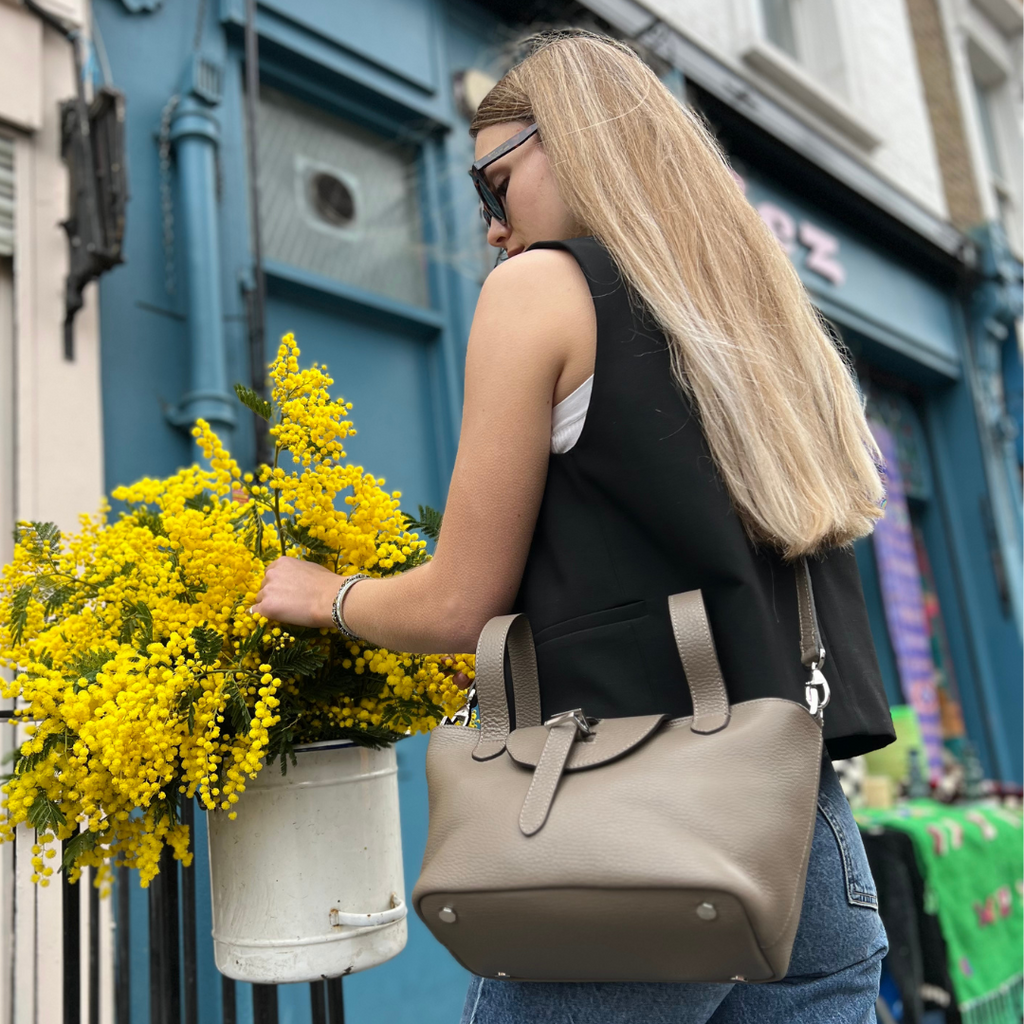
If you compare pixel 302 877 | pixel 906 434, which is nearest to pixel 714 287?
pixel 302 877

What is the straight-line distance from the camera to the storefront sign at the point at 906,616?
6.92m

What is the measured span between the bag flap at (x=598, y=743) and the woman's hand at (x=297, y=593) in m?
0.38

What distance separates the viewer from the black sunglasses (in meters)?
1.30

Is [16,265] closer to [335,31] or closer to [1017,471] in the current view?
[335,31]

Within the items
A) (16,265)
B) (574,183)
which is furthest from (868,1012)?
(16,265)

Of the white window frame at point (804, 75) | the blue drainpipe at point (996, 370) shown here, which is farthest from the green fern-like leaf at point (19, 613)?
the blue drainpipe at point (996, 370)

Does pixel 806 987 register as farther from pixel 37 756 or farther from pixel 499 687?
pixel 37 756

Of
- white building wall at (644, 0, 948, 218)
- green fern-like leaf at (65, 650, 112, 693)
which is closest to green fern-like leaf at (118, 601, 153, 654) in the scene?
green fern-like leaf at (65, 650, 112, 693)


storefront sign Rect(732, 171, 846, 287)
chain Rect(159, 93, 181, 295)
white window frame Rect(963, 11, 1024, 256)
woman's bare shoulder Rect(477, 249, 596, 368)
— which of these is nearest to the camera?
woman's bare shoulder Rect(477, 249, 596, 368)

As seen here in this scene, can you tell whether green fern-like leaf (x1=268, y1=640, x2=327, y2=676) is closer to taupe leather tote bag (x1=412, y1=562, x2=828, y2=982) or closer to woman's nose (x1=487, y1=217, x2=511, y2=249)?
taupe leather tote bag (x1=412, y1=562, x2=828, y2=982)

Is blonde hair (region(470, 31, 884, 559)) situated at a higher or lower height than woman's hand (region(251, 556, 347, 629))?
higher

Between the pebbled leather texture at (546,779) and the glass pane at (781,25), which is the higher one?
the glass pane at (781,25)

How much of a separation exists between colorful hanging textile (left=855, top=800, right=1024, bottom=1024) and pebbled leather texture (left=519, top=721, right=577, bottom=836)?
3.28 m

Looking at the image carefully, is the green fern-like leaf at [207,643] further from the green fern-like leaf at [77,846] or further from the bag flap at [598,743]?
the bag flap at [598,743]
